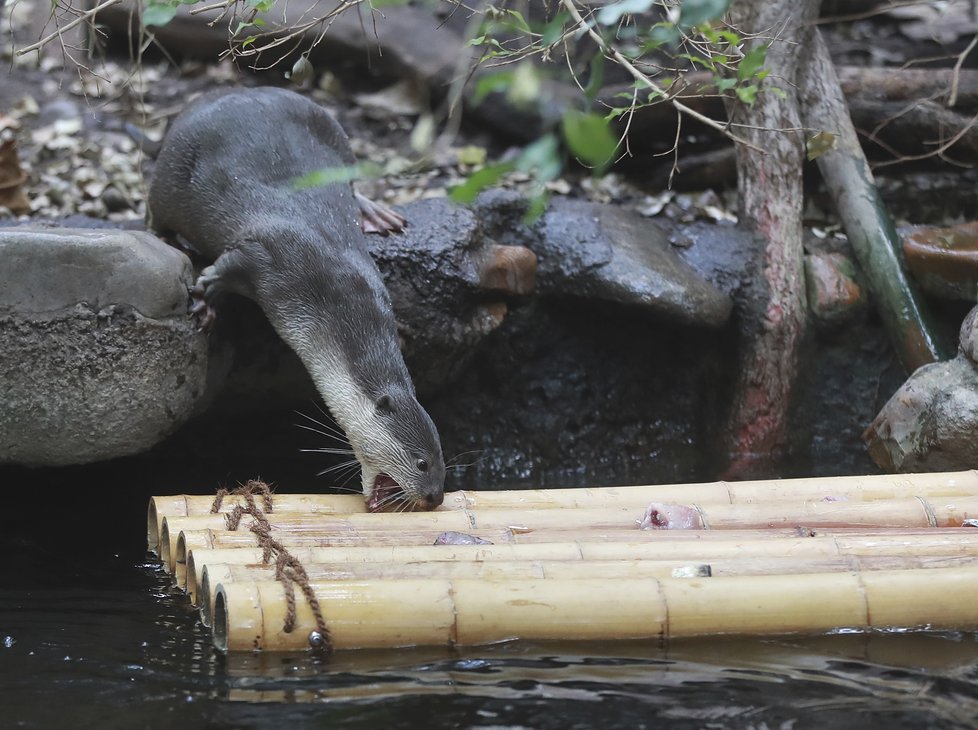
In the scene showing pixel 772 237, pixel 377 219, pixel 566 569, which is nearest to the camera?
pixel 566 569

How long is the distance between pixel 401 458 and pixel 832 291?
219cm

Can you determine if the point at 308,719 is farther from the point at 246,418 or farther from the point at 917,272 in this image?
the point at 917,272

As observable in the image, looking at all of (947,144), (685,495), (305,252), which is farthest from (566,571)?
(947,144)

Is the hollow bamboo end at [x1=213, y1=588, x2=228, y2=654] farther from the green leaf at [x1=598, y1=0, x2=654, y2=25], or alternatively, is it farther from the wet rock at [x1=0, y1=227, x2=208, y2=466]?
the green leaf at [x1=598, y1=0, x2=654, y2=25]

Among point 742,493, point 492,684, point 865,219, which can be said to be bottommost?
point 492,684

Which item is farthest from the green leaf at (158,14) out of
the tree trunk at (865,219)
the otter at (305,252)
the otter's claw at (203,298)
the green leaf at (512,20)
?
the tree trunk at (865,219)

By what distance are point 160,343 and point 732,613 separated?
1.81 m

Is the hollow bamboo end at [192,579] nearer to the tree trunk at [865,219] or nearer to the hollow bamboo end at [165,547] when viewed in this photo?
the hollow bamboo end at [165,547]

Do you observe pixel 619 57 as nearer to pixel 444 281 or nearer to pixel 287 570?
pixel 287 570

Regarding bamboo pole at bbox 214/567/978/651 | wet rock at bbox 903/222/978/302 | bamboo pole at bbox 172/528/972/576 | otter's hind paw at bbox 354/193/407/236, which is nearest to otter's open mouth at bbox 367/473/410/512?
bamboo pole at bbox 172/528/972/576

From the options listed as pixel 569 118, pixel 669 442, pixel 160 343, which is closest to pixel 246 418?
pixel 160 343

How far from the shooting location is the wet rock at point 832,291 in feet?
14.8

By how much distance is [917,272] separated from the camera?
4.42 m

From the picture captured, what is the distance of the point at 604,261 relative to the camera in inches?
166
